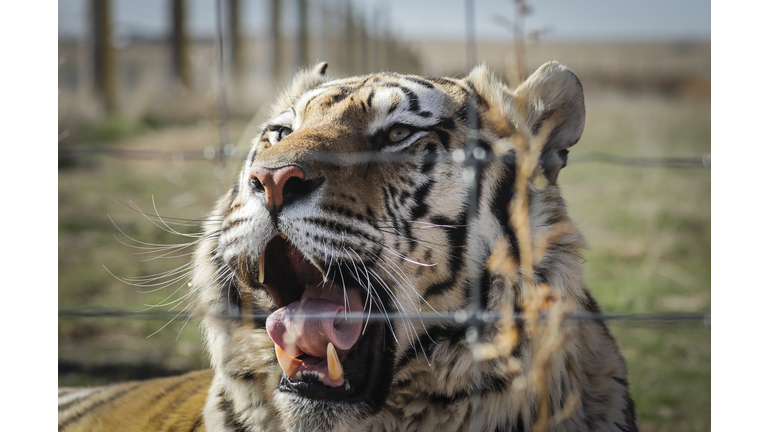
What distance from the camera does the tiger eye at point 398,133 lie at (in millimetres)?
1923

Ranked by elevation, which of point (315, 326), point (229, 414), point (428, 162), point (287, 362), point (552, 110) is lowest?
point (229, 414)

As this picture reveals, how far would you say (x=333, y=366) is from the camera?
1.71 metres

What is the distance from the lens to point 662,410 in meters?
3.28

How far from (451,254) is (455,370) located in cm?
34

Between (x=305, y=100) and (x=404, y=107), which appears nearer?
(x=404, y=107)

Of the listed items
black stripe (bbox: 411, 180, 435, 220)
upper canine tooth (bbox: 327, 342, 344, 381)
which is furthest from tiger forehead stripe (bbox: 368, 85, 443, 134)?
upper canine tooth (bbox: 327, 342, 344, 381)

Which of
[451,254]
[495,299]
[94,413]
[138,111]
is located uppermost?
[138,111]

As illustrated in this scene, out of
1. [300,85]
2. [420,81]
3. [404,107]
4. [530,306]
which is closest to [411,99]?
[404,107]

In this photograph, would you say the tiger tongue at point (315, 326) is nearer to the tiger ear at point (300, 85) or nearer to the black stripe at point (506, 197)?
the black stripe at point (506, 197)

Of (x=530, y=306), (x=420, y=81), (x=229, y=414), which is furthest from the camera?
(x=420, y=81)

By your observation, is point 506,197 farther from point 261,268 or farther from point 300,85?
point 300,85

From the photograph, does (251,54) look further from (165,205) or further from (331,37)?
(165,205)

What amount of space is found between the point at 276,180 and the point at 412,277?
19.9 inches
